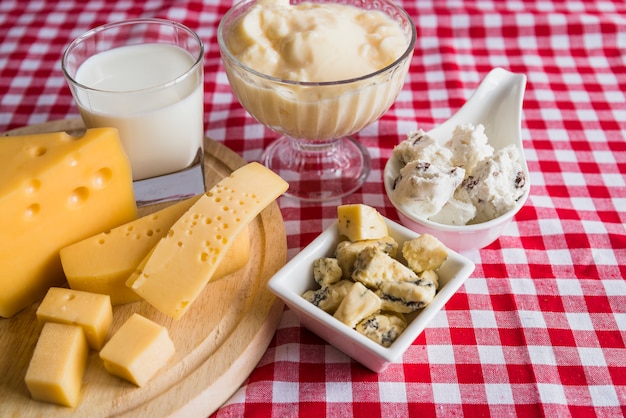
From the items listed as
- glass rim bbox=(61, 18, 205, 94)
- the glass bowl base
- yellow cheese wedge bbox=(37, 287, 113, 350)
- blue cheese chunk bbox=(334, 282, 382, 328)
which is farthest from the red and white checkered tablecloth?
glass rim bbox=(61, 18, 205, 94)

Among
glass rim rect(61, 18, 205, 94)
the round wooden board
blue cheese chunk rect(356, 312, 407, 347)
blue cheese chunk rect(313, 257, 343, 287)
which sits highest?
glass rim rect(61, 18, 205, 94)

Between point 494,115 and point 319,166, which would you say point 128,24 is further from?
point 494,115

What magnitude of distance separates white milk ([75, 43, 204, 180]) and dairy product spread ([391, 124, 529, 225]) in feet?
1.55

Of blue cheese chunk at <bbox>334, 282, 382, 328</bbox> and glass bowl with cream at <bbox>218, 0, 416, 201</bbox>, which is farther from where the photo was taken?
glass bowl with cream at <bbox>218, 0, 416, 201</bbox>

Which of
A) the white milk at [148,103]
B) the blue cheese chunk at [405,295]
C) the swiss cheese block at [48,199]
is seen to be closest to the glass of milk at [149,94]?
the white milk at [148,103]

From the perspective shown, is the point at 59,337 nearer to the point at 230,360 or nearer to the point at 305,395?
the point at 230,360

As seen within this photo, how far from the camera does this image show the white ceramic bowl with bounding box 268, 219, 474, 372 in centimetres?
109

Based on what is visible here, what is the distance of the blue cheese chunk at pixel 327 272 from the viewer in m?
1.22

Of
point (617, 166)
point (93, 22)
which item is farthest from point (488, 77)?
point (93, 22)

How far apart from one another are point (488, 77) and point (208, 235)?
87 cm

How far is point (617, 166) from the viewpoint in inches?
65.9

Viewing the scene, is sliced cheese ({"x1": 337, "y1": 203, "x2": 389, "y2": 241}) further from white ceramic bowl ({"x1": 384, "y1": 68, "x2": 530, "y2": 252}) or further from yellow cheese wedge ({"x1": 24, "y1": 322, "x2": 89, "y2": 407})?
yellow cheese wedge ({"x1": 24, "y1": 322, "x2": 89, "y2": 407})

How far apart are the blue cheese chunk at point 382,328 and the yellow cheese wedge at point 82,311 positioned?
0.45m

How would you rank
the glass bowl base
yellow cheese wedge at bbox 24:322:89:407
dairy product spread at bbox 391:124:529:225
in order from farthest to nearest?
the glass bowl base → dairy product spread at bbox 391:124:529:225 → yellow cheese wedge at bbox 24:322:89:407
